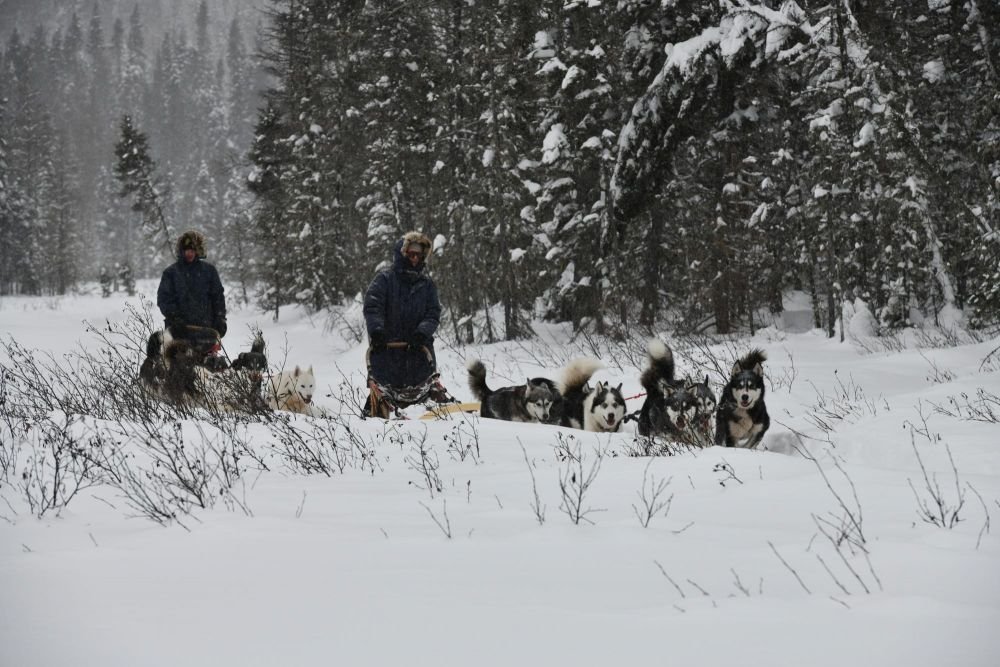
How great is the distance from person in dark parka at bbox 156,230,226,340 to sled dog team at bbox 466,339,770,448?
3.12 m

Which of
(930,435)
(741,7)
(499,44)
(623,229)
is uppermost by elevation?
(499,44)

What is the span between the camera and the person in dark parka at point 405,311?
697 centimetres

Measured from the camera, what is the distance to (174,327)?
284 inches

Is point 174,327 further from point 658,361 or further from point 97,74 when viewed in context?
point 97,74

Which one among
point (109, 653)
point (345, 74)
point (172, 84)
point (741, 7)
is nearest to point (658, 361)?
point (109, 653)

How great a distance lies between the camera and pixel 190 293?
24.6 feet

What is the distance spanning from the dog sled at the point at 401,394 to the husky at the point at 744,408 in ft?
9.00

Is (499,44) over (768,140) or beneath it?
over

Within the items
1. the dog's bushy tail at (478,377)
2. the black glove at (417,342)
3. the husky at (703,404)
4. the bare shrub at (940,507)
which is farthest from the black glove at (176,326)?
the bare shrub at (940,507)

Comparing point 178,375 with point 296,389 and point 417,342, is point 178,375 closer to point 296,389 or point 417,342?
point 296,389

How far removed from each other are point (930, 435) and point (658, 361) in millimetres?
2410

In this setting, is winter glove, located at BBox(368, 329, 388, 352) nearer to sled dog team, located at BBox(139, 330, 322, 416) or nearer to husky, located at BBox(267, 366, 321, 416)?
sled dog team, located at BBox(139, 330, 322, 416)

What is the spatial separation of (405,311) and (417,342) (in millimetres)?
450

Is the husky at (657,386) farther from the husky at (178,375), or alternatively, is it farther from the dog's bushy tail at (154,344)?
the dog's bushy tail at (154,344)
